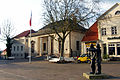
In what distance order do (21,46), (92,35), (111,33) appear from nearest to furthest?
(111,33)
(92,35)
(21,46)

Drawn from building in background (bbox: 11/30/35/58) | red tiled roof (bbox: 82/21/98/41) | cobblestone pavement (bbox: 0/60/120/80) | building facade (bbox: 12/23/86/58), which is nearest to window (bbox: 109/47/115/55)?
red tiled roof (bbox: 82/21/98/41)

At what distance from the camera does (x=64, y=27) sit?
24703 mm

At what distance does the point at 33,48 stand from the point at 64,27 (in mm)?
23686

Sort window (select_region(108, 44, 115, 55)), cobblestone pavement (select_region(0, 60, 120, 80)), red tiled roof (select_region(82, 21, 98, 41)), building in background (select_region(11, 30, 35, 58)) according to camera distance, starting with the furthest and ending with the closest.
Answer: building in background (select_region(11, 30, 35, 58)) < red tiled roof (select_region(82, 21, 98, 41)) < window (select_region(108, 44, 115, 55)) < cobblestone pavement (select_region(0, 60, 120, 80))

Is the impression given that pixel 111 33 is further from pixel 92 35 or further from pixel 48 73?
pixel 48 73

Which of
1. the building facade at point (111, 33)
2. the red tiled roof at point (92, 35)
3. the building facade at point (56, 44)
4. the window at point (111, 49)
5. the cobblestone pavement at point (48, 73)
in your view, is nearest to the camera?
the cobblestone pavement at point (48, 73)

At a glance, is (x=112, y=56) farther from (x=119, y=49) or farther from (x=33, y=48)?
(x=33, y=48)

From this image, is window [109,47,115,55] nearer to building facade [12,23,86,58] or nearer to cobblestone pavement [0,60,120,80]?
building facade [12,23,86,58]

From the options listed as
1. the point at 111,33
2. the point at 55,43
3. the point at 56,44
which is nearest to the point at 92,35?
the point at 111,33

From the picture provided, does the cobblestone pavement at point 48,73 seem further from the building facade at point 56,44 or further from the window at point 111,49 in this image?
the building facade at point 56,44

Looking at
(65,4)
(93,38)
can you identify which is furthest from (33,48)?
(65,4)

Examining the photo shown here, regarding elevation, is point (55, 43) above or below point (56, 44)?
above

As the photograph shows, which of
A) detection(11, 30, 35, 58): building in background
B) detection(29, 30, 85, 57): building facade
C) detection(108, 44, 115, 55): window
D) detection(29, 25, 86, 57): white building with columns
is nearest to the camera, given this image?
detection(108, 44, 115, 55): window

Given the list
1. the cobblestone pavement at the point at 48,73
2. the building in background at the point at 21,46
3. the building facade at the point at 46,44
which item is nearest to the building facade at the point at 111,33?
the building facade at the point at 46,44
